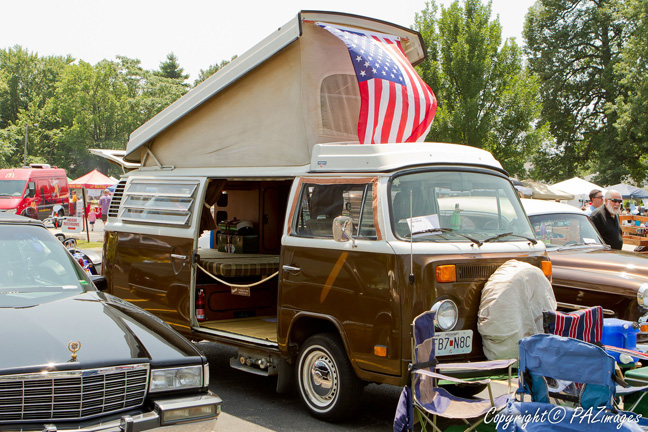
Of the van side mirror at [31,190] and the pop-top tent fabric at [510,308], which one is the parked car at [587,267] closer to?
the pop-top tent fabric at [510,308]

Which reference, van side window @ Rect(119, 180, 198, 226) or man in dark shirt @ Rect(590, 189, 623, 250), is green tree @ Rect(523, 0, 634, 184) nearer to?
man in dark shirt @ Rect(590, 189, 623, 250)

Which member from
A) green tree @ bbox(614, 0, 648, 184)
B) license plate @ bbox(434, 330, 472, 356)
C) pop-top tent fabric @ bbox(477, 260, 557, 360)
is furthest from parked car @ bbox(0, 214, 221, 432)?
green tree @ bbox(614, 0, 648, 184)

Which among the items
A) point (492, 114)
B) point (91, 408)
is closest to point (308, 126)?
point (91, 408)

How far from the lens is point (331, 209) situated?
241 inches

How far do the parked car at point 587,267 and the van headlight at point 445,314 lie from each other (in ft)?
8.28

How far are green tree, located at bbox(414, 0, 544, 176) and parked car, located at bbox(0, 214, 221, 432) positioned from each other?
77.6 ft

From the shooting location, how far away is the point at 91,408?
3.85 meters

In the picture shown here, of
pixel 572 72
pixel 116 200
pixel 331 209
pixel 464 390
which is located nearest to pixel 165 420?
pixel 331 209

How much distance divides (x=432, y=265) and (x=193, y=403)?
2.21m

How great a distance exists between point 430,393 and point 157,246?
4083mm

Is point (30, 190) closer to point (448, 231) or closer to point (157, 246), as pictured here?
point (157, 246)

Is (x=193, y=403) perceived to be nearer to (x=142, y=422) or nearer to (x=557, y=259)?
(x=142, y=422)

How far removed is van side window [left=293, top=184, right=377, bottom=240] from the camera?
5766 mm

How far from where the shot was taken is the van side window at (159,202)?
7566 mm
